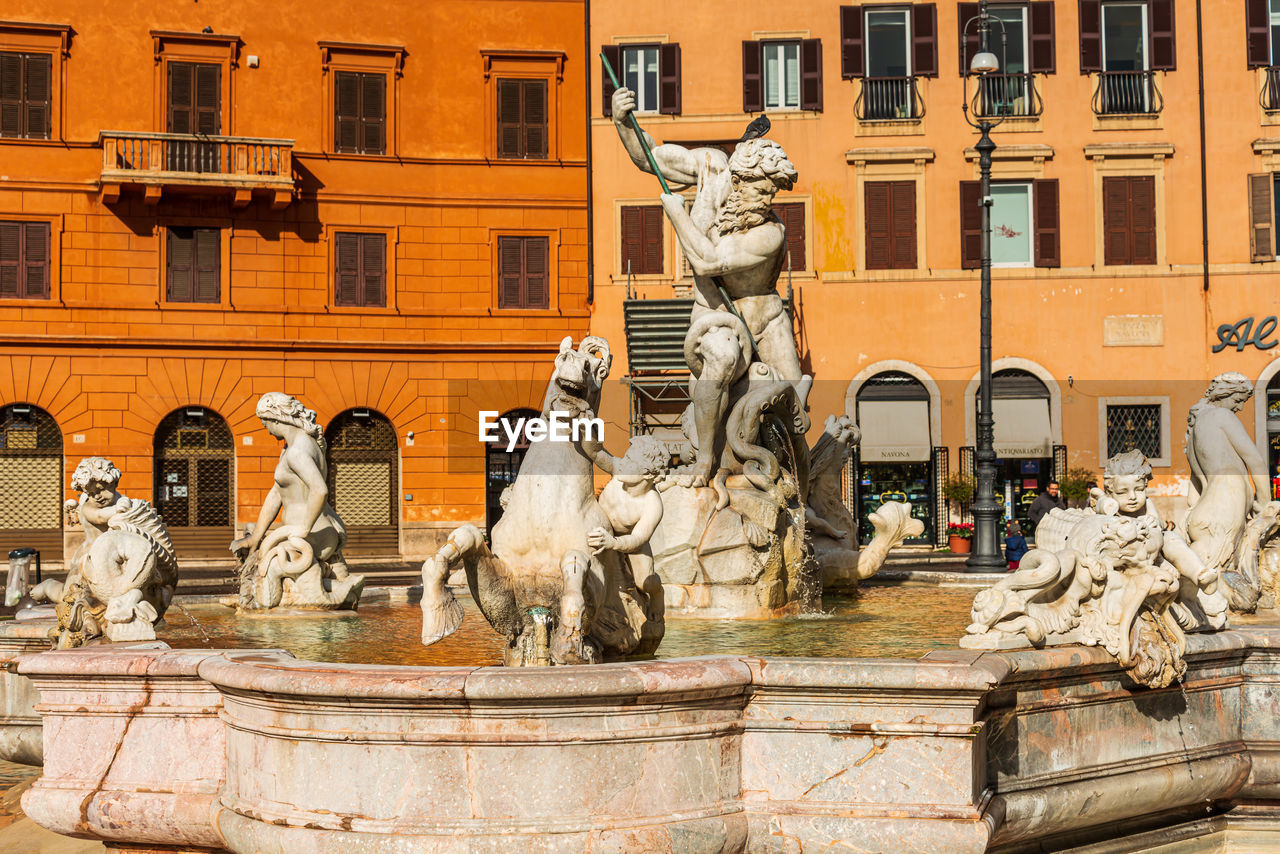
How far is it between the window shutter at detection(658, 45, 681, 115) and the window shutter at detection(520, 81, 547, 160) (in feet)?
8.02

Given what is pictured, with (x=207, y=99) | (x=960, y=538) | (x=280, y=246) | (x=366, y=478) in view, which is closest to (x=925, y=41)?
(x=960, y=538)

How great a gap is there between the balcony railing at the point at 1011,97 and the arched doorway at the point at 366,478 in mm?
13664

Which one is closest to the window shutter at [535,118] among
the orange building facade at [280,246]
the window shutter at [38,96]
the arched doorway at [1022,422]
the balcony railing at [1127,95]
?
the orange building facade at [280,246]

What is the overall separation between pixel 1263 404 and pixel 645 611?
25.6 meters

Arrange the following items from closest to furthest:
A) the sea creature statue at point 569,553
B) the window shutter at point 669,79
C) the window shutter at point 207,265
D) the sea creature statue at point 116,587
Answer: the sea creature statue at point 569,553, the sea creature statue at point 116,587, the window shutter at point 207,265, the window shutter at point 669,79

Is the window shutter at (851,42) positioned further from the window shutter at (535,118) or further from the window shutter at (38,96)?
the window shutter at (38,96)

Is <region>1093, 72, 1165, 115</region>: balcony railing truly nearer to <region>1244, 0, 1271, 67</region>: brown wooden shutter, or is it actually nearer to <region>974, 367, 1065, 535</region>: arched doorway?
<region>1244, 0, 1271, 67</region>: brown wooden shutter

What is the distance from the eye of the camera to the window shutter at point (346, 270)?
28891 mm

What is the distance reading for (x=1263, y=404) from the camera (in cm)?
2783

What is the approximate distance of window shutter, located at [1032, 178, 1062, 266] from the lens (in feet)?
94.9

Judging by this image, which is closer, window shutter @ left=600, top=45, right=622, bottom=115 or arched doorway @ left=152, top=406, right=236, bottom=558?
arched doorway @ left=152, top=406, right=236, bottom=558

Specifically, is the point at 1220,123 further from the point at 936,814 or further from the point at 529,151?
the point at 936,814

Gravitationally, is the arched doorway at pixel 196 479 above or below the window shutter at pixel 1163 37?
below

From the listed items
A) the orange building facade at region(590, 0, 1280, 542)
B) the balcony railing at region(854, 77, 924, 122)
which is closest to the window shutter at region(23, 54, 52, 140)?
the orange building facade at region(590, 0, 1280, 542)
